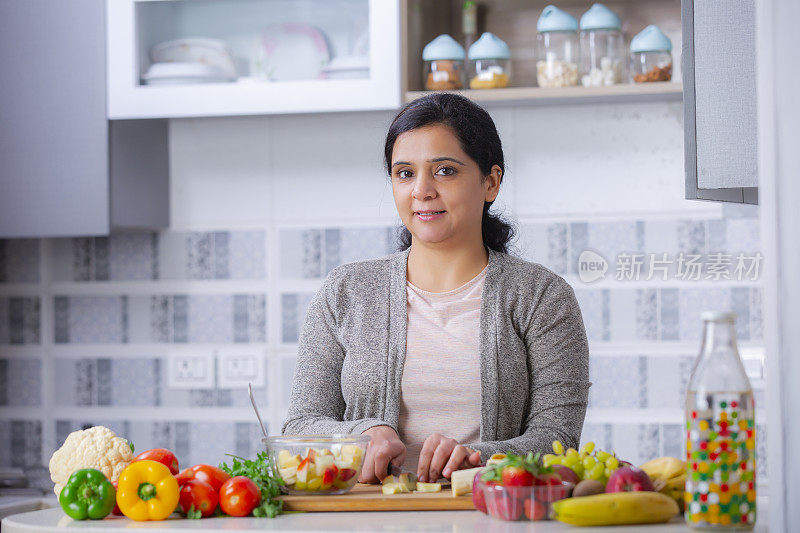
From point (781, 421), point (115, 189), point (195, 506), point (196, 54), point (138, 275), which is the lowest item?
point (195, 506)

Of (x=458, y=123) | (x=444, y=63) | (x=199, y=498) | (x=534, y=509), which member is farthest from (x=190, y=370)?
(x=534, y=509)

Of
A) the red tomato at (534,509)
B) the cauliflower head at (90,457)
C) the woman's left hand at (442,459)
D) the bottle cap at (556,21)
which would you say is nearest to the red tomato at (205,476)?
the cauliflower head at (90,457)

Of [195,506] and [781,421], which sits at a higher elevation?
[781,421]

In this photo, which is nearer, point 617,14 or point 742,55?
point 742,55

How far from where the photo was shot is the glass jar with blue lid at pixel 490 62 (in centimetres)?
242

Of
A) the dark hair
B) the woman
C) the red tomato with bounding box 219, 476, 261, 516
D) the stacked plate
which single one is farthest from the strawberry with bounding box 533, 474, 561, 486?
the stacked plate

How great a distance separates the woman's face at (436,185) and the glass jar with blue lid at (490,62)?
2.35ft

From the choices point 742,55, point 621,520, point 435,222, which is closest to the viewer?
point 621,520

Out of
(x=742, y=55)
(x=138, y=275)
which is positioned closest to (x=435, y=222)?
(x=742, y=55)

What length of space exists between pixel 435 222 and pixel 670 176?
1071 mm

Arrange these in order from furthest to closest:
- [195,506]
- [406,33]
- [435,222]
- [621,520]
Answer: [406,33] < [435,222] < [195,506] < [621,520]

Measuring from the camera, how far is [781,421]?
1.01 m

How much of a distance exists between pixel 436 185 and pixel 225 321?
1.20 metres

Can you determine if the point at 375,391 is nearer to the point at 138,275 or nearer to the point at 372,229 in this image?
the point at 372,229
